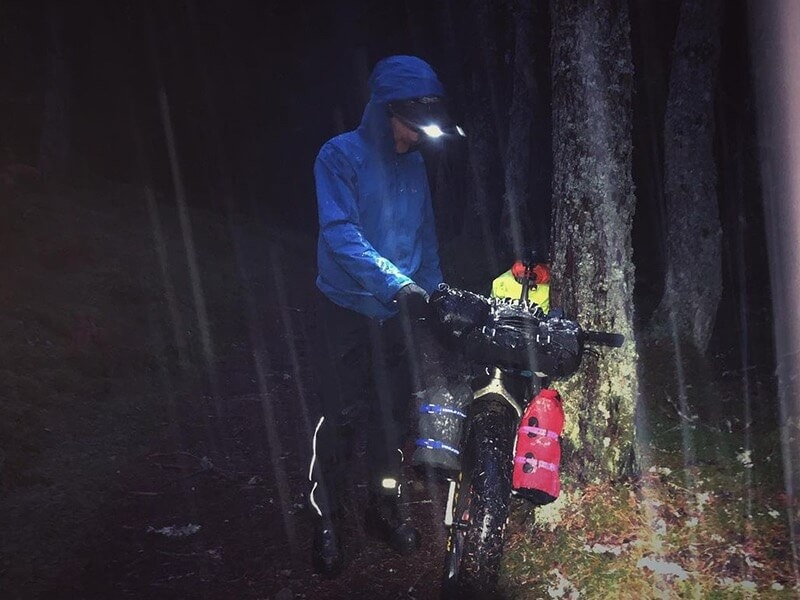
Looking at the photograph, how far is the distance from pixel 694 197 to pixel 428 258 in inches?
178

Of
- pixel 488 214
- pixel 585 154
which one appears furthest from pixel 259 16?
pixel 585 154

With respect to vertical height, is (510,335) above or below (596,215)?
below

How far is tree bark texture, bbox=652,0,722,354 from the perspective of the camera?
740 cm

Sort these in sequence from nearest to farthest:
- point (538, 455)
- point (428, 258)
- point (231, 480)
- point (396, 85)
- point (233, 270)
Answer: point (538, 455) < point (396, 85) < point (428, 258) < point (231, 480) < point (233, 270)

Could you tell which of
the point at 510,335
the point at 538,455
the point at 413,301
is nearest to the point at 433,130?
the point at 413,301

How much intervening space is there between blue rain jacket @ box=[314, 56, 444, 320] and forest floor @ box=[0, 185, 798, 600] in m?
1.91

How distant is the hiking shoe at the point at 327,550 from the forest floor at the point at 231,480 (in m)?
0.09

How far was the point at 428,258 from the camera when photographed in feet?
15.5

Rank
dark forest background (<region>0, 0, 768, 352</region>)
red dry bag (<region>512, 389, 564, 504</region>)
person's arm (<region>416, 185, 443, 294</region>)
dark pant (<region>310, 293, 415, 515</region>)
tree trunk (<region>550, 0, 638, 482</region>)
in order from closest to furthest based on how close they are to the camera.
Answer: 1. red dry bag (<region>512, 389, 564, 504</region>)
2. tree trunk (<region>550, 0, 638, 482</region>)
3. dark pant (<region>310, 293, 415, 515</region>)
4. person's arm (<region>416, 185, 443, 294</region>)
5. dark forest background (<region>0, 0, 768, 352</region>)

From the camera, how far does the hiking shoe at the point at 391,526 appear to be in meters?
4.39

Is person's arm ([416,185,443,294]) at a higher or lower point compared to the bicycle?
higher

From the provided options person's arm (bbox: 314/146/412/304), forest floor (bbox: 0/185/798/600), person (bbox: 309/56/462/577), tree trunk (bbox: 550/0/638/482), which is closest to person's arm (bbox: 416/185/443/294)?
person (bbox: 309/56/462/577)

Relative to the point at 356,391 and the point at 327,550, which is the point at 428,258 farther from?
the point at 327,550

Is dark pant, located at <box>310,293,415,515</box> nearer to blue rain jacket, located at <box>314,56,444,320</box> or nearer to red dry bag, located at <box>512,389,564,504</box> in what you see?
blue rain jacket, located at <box>314,56,444,320</box>
